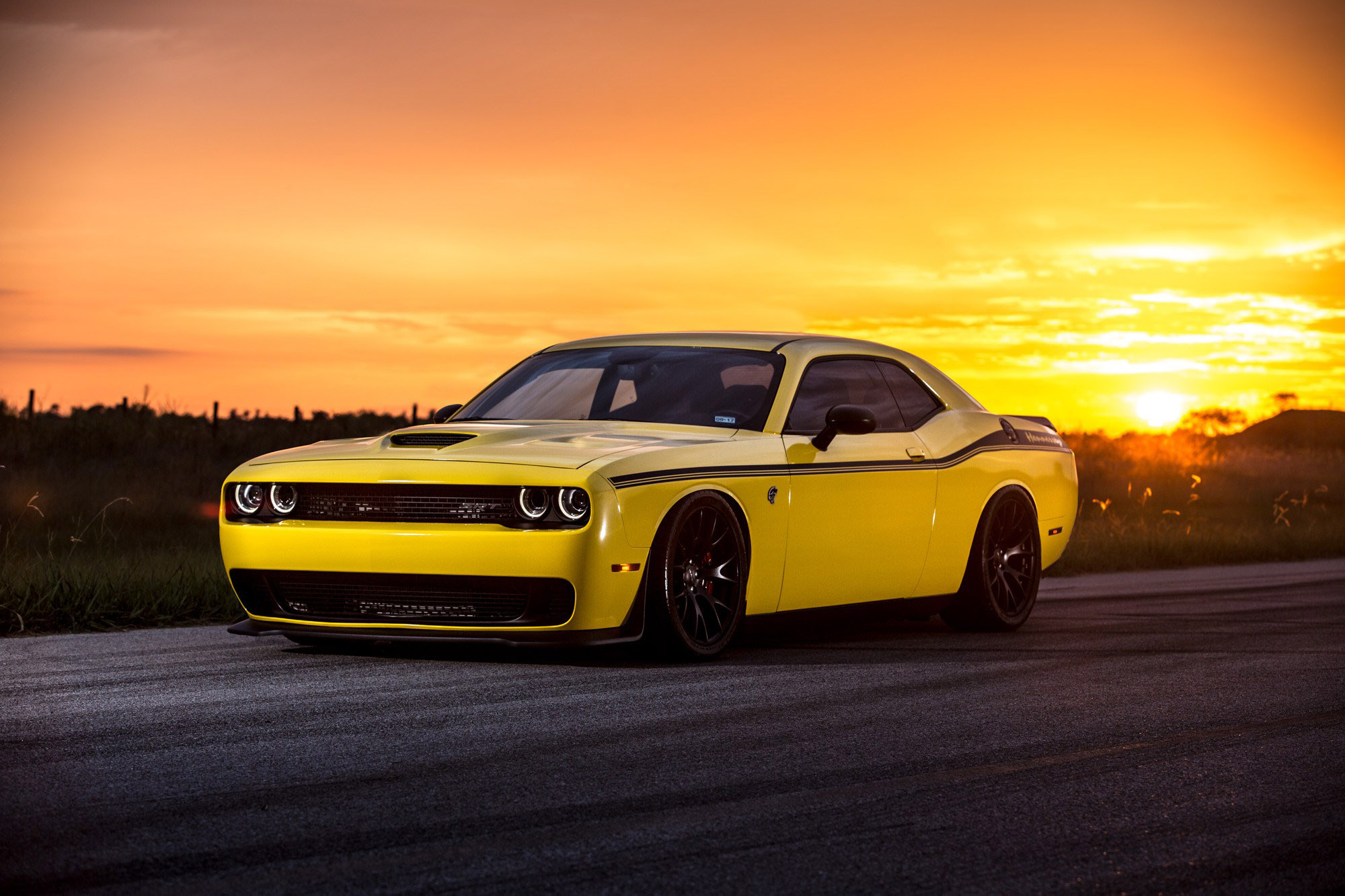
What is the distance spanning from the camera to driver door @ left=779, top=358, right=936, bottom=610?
8.12 m

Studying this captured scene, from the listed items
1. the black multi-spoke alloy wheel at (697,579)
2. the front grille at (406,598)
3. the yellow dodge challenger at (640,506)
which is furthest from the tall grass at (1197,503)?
the front grille at (406,598)

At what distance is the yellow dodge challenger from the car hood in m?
0.02

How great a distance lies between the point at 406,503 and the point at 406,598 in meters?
0.41

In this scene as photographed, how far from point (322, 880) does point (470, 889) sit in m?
0.35

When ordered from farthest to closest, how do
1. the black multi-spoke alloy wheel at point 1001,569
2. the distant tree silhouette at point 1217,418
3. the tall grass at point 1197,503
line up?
1. the distant tree silhouette at point 1217,418
2. the tall grass at point 1197,503
3. the black multi-spoke alloy wheel at point 1001,569

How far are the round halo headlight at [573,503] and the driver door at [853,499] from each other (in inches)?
52.0

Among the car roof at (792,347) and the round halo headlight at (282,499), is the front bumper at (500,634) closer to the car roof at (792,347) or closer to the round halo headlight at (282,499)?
the round halo headlight at (282,499)

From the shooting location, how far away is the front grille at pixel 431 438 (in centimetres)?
768

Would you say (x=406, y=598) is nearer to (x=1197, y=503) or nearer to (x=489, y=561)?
(x=489, y=561)

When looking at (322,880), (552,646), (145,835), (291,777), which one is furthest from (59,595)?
(322,880)

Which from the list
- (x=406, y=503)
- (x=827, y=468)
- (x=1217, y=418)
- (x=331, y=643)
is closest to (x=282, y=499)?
(x=406, y=503)

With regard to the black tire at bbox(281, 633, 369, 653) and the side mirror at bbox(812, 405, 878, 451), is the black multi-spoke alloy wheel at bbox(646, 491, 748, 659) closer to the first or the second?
the side mirror at bbox(812, 405, 878, 451)

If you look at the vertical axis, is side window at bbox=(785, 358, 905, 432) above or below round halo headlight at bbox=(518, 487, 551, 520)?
above

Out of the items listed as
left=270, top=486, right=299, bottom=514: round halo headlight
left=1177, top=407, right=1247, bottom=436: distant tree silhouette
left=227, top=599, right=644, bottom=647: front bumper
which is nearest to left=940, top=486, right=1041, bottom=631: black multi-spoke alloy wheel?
left=227, top=599, right=644, bottom=647: front bumper
